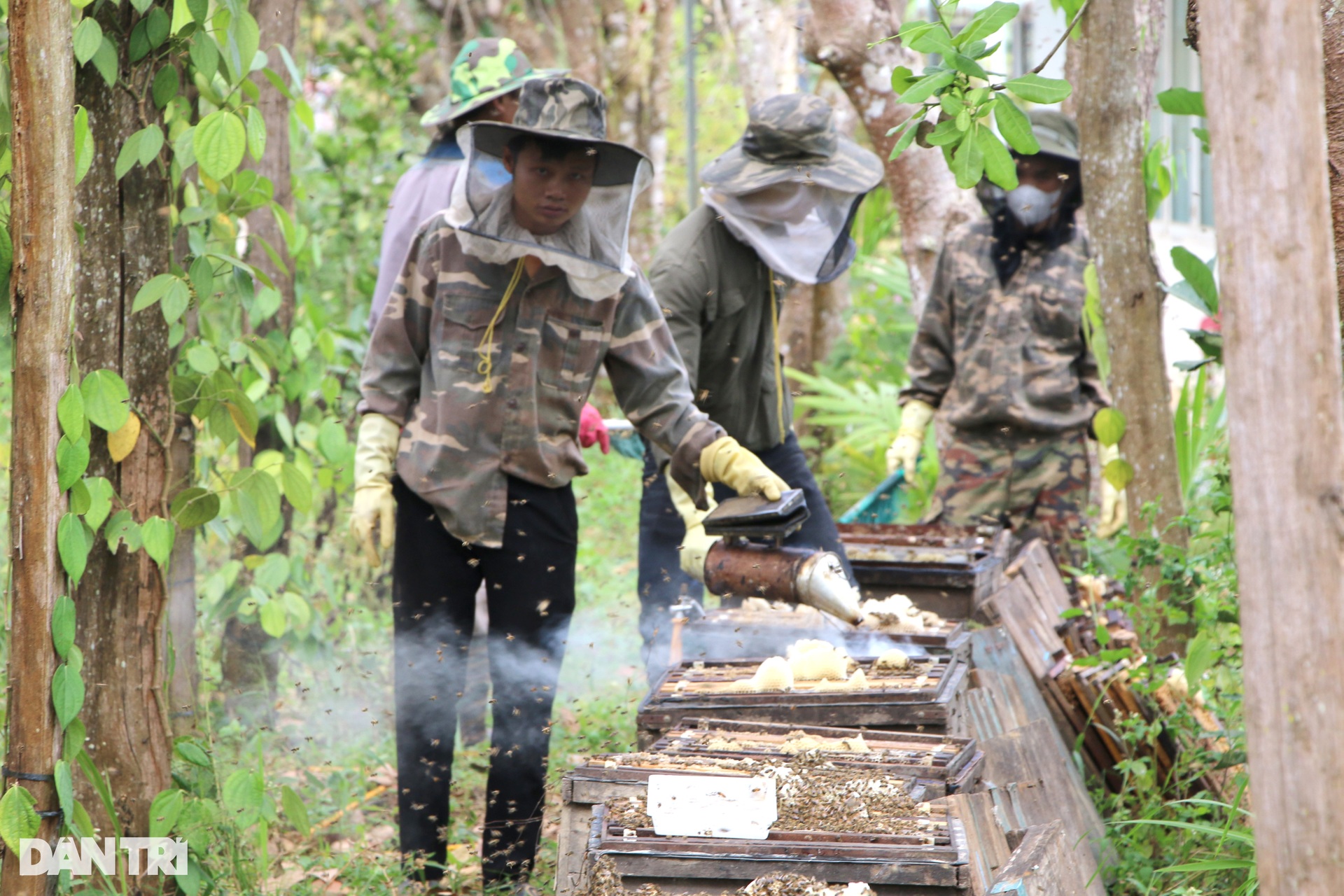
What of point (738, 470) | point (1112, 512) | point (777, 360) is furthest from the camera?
point (1112, 512)

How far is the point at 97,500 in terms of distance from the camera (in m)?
2.48

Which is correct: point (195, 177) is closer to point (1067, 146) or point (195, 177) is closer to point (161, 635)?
point (161, 635)

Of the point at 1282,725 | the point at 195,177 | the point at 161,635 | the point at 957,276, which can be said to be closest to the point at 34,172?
the point at 195,177

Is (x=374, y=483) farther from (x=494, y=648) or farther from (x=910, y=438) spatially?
(x=910, y=438)

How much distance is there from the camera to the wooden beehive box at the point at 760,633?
141 inches

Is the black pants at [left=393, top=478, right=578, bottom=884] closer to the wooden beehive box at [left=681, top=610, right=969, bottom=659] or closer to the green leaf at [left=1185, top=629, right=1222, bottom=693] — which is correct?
the wooden beehive box at [left=681, top=610, right=969, bottom=659]

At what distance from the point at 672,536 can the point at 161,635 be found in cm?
212

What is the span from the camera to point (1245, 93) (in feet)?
4.89

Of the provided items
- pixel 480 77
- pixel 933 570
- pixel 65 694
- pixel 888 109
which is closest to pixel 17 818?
pixel 65 694

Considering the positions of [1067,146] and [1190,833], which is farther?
→ [1067,146]

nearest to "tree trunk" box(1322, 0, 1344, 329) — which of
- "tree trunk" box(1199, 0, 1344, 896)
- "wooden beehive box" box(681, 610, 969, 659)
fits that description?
"tree trunk" box(1199, 0, 1344, 896)

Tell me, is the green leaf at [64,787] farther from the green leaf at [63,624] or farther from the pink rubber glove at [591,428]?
the pink rubber glove at [591,428]

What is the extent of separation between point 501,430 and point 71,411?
1227mm

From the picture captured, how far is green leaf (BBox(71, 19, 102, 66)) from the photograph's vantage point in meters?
2.35
